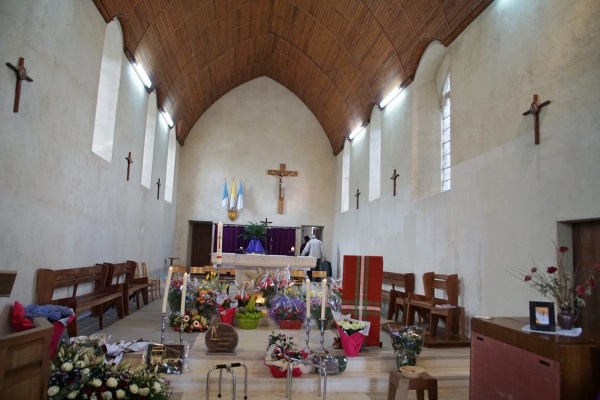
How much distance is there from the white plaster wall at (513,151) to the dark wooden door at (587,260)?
191 millimetres

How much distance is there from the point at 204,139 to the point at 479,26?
34.2 feet

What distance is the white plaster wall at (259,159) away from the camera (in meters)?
14.9

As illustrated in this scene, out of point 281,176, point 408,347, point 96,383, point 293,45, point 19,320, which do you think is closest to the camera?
point 96,383

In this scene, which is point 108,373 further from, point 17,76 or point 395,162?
point 395,162

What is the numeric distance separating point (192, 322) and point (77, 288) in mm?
1937

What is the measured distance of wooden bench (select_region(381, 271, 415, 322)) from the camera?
23.9 ft

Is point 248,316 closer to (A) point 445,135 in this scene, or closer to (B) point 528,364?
(B) point 528,364

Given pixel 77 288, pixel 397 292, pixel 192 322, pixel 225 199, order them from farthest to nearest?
pixel 225 199
pixel 397 292
pixel 77 288
pixel 192 322

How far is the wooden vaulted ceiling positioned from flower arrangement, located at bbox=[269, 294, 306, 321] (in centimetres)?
489

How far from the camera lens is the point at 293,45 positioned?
42.8 ft

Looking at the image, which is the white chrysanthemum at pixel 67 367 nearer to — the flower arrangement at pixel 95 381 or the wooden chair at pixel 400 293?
Answer: the flower arrangement at pixel 95 381

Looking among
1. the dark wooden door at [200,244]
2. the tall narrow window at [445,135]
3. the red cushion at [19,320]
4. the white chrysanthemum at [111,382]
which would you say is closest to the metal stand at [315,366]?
the white chrysanthemum at [111,382]

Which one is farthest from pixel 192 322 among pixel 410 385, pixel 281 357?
pixel 410 385

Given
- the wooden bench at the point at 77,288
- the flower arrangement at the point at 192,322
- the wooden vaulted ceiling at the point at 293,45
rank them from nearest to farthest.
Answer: the wooden bench at the point at 77,288
the flower arrangement at the point at 192,322
the wooden vaulted ceiling at the point at 293,45
